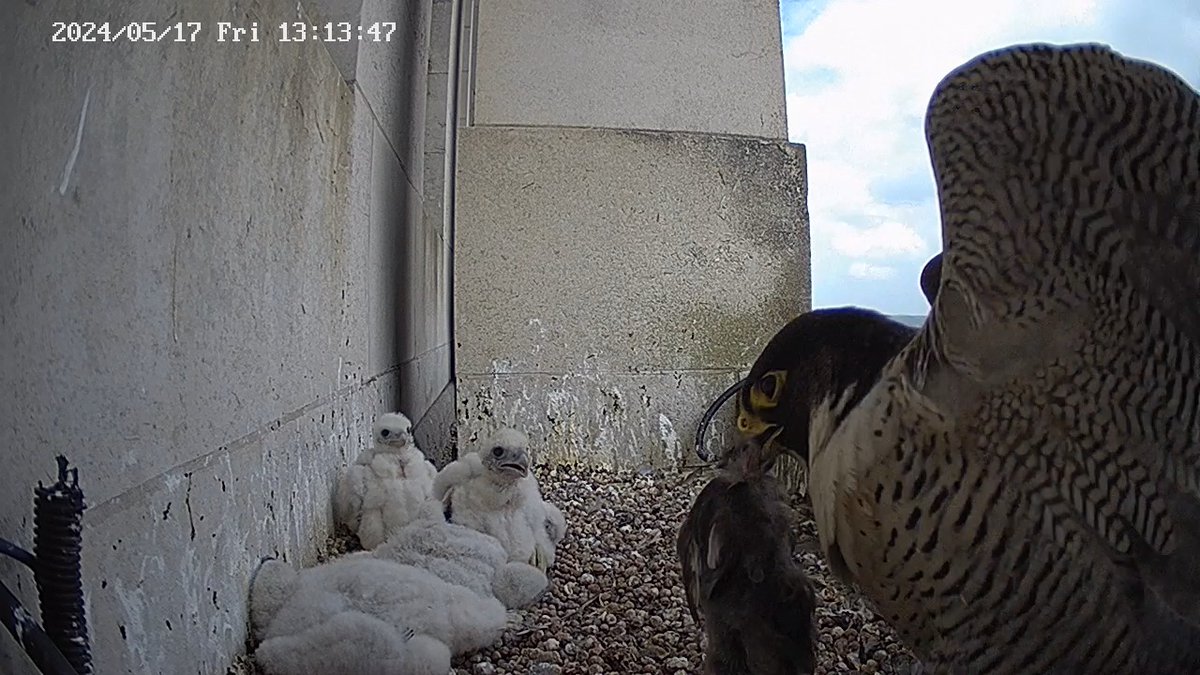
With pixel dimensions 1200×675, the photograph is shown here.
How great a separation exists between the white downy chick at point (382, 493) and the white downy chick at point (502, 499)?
3.2 inches

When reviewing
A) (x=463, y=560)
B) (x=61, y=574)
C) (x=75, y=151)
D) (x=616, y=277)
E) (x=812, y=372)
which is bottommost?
(x=463, y=560)

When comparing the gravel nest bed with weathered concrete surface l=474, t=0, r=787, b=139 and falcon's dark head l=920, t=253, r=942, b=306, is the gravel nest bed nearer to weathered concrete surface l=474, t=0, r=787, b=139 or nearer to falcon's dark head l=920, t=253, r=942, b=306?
falcon's dark head l=920, t=253, r=942, b=306

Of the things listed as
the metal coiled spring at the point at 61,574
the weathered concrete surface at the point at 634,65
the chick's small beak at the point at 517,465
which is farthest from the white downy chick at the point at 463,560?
the weathered concrete surface at the point at 634,65

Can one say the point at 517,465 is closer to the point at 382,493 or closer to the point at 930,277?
the point at 382,493

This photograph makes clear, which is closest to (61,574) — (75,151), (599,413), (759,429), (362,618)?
(75,151)

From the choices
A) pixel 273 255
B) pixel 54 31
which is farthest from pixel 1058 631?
pixel 273 255

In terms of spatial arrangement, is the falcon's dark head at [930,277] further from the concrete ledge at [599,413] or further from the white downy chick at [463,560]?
the concrete ledge at [599,413]

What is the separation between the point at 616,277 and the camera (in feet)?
14.3

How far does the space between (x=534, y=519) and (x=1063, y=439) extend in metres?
1.80

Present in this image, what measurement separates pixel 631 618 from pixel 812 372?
1055 millimetres

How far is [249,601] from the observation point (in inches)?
62.6

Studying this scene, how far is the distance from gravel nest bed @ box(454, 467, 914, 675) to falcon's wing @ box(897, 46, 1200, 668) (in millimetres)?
524

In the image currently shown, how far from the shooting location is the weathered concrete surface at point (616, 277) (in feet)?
13.9

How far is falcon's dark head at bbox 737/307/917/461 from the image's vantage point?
1.30 meters
